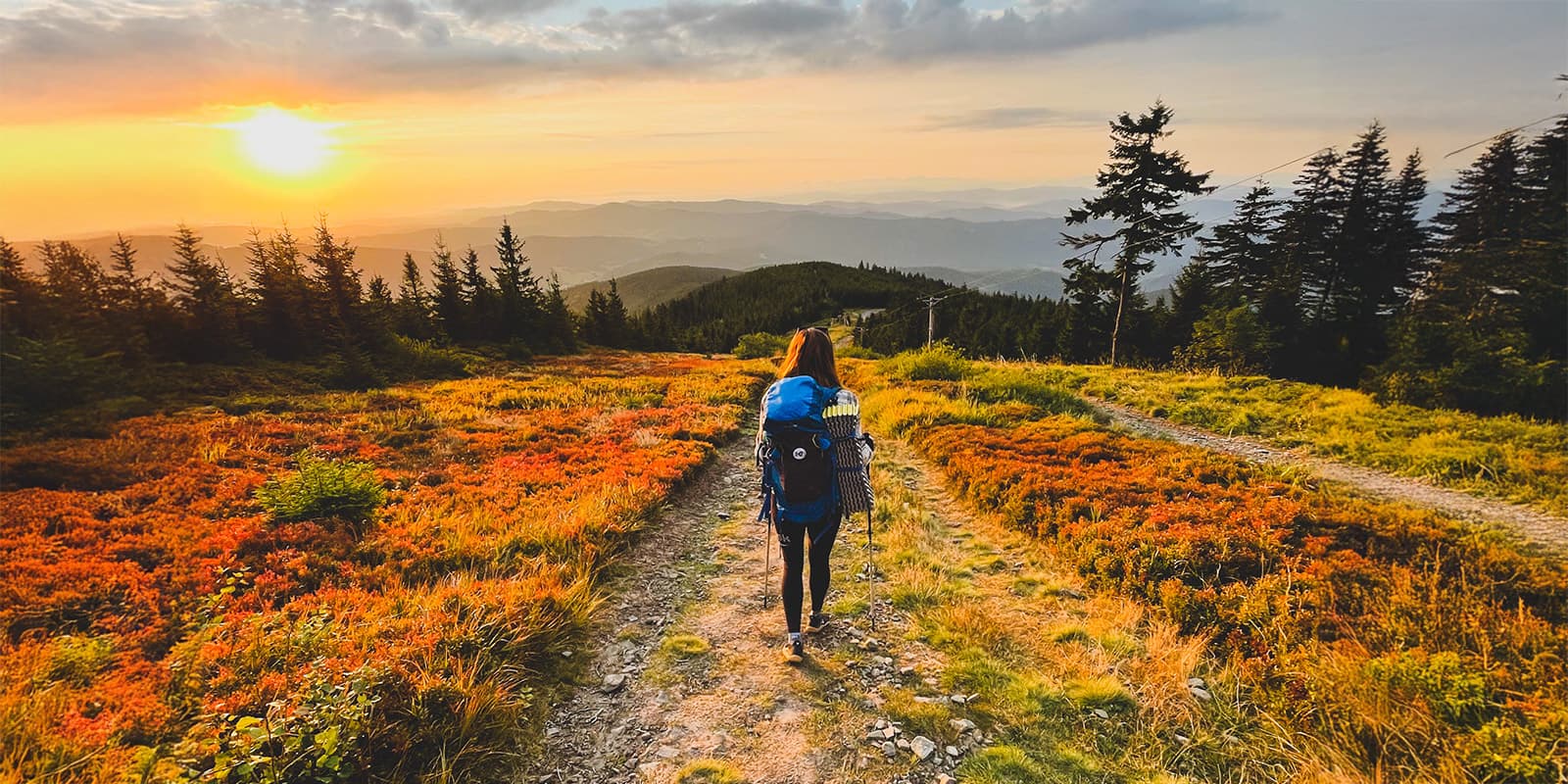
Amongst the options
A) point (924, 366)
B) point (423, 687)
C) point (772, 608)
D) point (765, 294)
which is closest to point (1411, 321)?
point (924, 366)

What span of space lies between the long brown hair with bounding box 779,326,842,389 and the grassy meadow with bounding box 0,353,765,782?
132 inches

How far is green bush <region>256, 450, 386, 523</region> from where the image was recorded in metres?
Answer: 7.36

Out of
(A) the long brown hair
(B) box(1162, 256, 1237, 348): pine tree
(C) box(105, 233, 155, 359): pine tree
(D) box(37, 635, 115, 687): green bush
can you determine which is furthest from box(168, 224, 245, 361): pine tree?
(B) box(1162, 256, 1237, 348): pine tree

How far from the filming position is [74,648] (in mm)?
4293

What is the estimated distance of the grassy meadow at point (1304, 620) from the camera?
380cm

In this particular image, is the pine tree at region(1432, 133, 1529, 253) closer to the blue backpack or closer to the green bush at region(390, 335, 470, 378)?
the blue backpack

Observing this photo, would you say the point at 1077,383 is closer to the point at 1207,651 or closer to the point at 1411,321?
the point at 1411,321

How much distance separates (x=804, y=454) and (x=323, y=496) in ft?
22.8

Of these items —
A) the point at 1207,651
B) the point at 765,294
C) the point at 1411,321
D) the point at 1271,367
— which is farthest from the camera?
the point at 765,294

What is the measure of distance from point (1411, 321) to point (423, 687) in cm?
2668

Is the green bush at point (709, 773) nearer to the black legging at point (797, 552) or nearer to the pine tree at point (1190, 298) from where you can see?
the black legging at point (797, 552)

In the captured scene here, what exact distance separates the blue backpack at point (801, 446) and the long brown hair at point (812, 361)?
131 millimetres

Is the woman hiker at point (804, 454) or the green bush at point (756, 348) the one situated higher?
the woman hiker at point (804, 454)

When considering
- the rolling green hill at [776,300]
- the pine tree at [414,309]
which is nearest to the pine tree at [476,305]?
the pine tree at [414,309]
